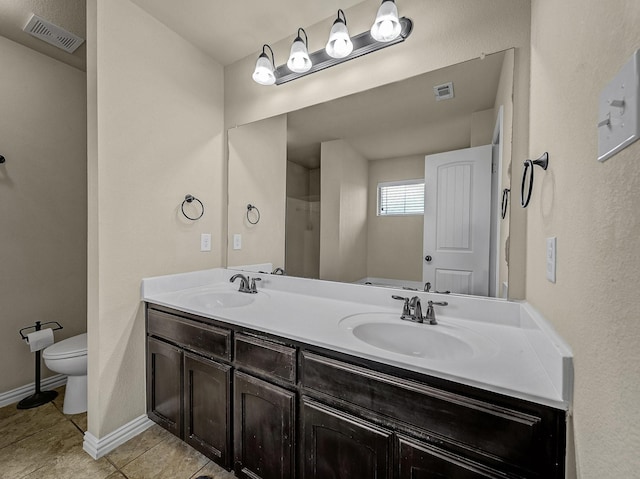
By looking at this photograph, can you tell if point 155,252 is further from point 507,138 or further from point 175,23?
point 507,138

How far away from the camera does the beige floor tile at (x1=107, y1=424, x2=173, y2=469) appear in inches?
60.6

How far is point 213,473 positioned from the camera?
1.45 meters

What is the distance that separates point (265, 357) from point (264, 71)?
5.33 ft

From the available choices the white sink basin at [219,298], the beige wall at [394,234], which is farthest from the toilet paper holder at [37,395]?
the beige wall at [394,234]

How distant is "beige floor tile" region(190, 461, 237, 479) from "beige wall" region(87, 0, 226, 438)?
0.60m

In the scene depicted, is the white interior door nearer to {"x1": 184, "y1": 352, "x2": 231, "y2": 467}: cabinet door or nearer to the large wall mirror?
the large wall mirror

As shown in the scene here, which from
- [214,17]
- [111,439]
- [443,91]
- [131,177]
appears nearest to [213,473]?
[111,439]

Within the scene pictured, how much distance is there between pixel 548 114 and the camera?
915 mm

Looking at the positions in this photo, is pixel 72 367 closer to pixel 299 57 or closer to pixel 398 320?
pixel 398 320

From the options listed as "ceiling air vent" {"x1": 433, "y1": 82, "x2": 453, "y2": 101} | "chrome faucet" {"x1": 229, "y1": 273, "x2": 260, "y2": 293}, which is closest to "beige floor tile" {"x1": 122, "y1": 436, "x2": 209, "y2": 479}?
"chrome faucet" {"x1": 229, "y1": 273, "x2": 260, "y2": 293}

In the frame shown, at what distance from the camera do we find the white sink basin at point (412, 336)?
3.60ft

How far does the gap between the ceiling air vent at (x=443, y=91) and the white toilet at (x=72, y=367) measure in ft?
8.45

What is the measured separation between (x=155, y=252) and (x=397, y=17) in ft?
5.98

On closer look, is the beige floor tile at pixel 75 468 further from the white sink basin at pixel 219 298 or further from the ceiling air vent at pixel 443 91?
the ceiling air vent at pixel 443 91
